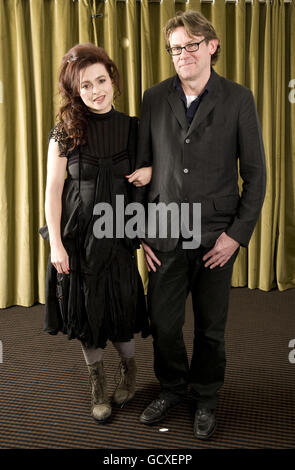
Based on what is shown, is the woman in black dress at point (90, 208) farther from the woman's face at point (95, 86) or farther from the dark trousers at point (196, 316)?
the dark trousers at point (196, 316)

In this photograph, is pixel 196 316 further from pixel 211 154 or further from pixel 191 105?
pixel 191 105

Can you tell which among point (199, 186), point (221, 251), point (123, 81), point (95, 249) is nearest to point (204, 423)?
point (221, 251)

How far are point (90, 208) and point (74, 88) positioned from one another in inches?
16.9

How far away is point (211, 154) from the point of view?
1635mm

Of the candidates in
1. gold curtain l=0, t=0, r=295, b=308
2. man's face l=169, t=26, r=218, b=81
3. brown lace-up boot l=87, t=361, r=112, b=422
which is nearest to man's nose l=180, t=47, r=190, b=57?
man's face l=169, t=26, r=218, b=81

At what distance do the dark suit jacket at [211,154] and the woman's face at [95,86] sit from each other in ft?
0.56

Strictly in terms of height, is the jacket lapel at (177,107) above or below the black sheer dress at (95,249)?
above

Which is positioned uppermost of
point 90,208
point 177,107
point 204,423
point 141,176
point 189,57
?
point 189,57

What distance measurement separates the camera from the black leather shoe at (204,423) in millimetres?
1702

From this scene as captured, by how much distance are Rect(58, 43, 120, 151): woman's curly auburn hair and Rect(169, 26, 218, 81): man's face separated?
10.4 inches

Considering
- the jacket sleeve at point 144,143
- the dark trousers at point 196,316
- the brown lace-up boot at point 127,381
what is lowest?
the brown lace-up boot at point 127,381

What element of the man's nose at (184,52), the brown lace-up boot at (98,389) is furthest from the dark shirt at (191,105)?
the brown lace-up boot at (98,389)

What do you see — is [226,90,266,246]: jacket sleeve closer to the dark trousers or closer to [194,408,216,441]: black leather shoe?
the dark trousers

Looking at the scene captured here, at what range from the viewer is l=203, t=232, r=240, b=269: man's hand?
1675 mm
